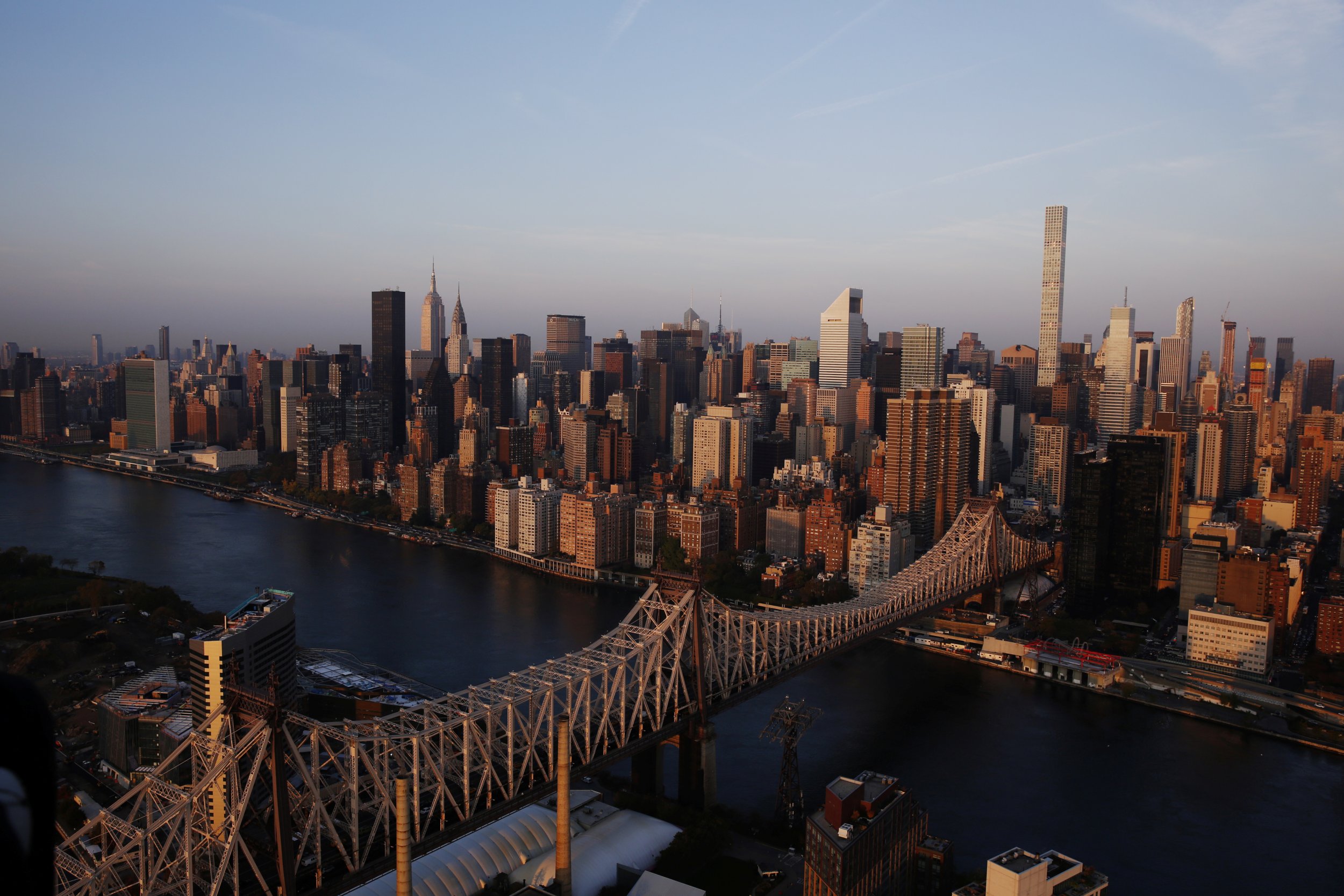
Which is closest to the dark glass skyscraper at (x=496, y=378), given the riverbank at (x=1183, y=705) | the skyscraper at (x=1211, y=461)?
the skyscraper at (x=1211, y=461)

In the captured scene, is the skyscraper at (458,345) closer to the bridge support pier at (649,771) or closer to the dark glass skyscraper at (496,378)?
the dark glass skyscraper at (496,378)

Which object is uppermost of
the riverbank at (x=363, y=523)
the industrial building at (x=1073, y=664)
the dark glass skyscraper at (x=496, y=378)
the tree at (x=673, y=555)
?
the dark glass skyscraper at (x=496, y=378)

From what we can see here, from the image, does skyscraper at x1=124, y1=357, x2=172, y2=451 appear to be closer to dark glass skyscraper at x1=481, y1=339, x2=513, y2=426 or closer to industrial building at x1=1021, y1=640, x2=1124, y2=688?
dark glass skyscraper at x1=481, y1=339, x2=513, y2=426

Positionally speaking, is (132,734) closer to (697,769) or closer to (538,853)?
(538,853)

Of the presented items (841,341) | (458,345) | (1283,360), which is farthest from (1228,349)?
(458,345)

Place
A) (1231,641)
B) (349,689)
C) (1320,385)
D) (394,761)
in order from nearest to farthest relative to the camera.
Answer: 1. (394,761)
2. (349,689)
3. (1231,641)
4. (1320,385)

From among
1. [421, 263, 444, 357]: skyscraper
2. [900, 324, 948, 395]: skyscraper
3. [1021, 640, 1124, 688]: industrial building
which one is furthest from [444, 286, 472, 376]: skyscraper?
[1021, 640, 1124, 688]: industrial building

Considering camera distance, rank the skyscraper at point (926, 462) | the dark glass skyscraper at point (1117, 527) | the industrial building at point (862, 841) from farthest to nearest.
A: the skyscraper at point (926, 462)
the dark glass skyscraper at point (1117, 527)
the industrial building at point (862, 841)
